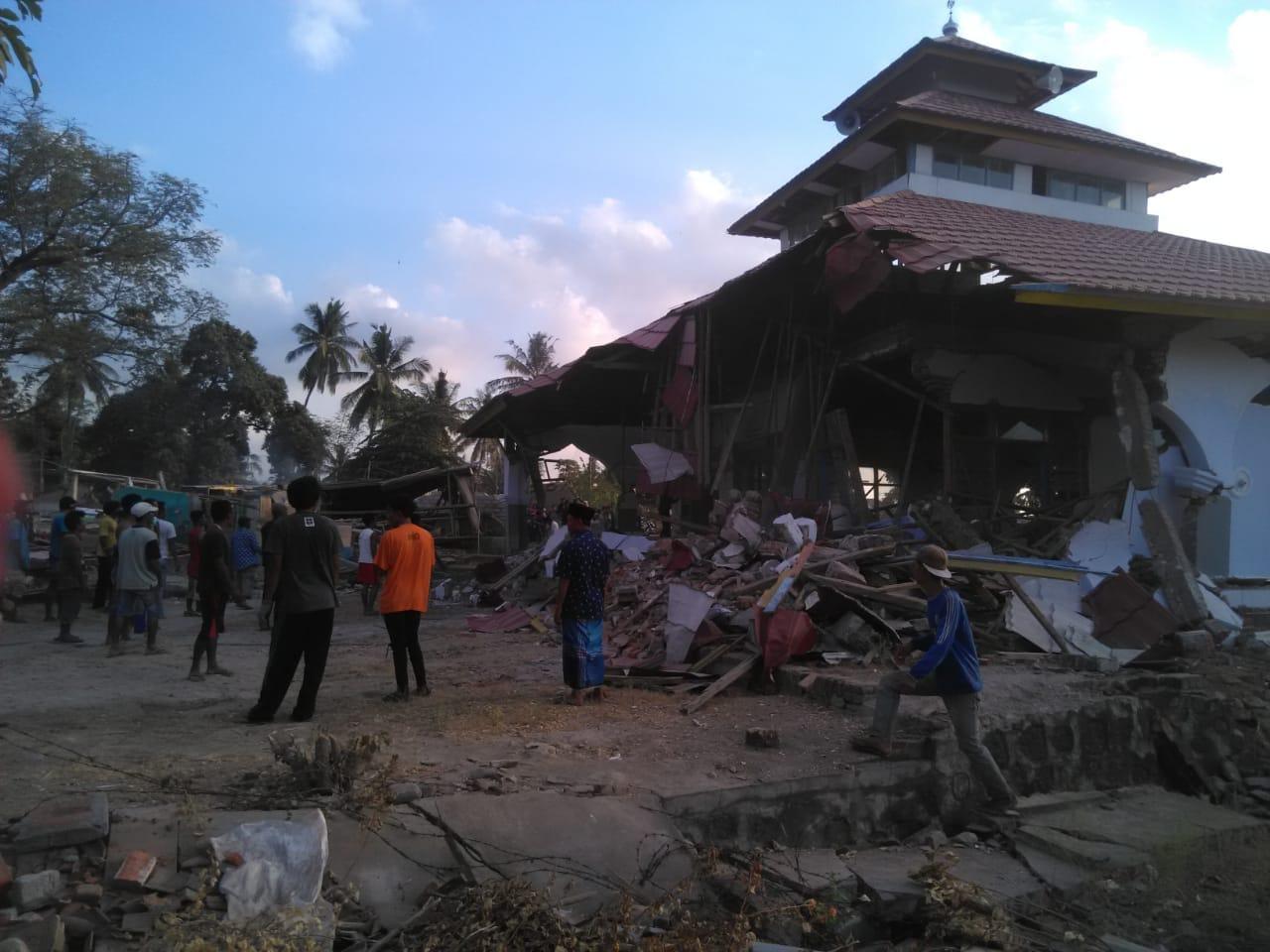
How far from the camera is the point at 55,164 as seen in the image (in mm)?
17078

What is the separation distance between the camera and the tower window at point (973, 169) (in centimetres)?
1792

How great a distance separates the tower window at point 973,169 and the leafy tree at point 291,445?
29962 millimetres

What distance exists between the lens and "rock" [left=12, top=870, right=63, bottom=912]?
127 inches

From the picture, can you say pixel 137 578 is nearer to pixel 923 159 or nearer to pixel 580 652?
pixel 580 652

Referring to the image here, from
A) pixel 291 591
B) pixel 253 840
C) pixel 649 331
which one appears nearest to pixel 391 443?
pixel 649 331

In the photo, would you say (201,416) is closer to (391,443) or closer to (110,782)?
(391,443)

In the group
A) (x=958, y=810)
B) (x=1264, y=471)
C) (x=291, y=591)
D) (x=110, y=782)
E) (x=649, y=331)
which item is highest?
(x=649, y=331)

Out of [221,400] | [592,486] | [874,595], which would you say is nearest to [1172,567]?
[874,595]

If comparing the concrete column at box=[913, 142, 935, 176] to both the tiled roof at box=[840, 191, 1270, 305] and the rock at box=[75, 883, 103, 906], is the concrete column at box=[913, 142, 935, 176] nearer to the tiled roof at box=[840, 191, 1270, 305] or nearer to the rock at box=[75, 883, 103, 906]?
the tiled roof at box=[840, 191, 1270, 305]

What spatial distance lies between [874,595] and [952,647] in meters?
2.55

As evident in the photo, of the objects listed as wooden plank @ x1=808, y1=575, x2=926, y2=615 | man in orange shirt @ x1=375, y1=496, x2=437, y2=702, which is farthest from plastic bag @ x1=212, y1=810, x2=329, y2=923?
wooden plank @ x1=808, y1=575, x2=926, y2=615

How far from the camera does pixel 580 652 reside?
22.2 ft

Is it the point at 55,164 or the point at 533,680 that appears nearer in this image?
the point at 533,680

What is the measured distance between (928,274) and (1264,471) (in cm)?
540
